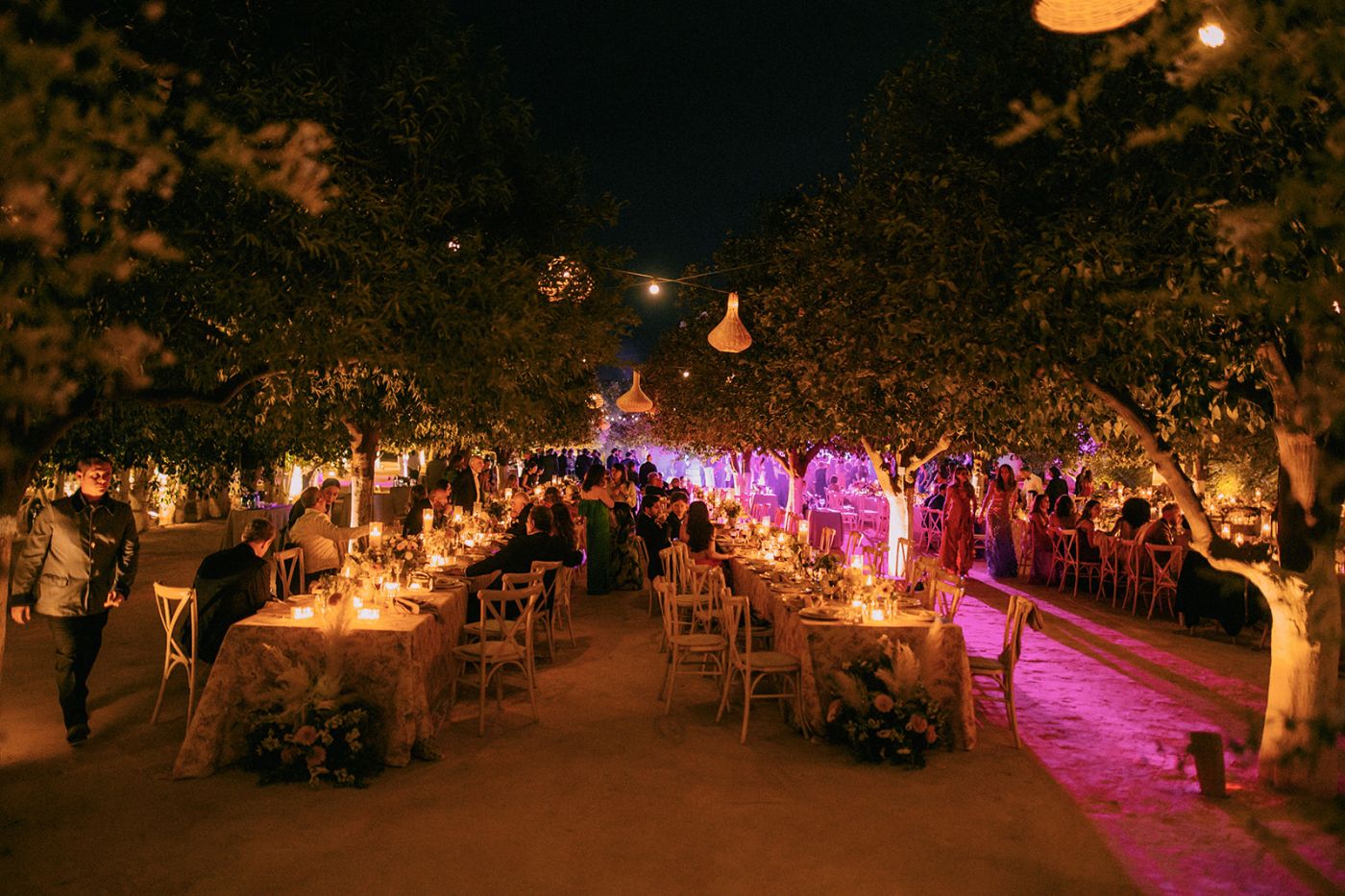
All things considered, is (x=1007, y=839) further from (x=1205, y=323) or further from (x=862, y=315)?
(x=862, y=315)

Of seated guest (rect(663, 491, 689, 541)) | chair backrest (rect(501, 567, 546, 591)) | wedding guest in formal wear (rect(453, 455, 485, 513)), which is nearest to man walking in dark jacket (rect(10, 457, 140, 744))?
chair backrest (rect(501, 567, 546, 591))

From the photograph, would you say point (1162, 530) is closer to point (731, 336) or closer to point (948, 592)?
point (731, 336)

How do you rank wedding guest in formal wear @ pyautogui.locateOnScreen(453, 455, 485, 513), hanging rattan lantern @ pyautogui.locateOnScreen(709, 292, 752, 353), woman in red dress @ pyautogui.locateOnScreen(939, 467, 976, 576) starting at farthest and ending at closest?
wedding guest in formal wear @ pyautogui.locateOnScreen(453, 455, 485, 513) < woman in red dress @ pyautogui.locateOnScreen(939, 467, 976, 576) < hanging rattan lantern @ pyautogui.locateOnScreen(709, 292, 752, 353)

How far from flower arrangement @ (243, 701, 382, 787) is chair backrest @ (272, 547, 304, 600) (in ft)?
9.14

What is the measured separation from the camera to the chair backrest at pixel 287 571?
8.41 metres

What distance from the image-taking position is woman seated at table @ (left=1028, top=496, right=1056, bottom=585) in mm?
14531

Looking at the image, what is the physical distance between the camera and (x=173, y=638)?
6824mm

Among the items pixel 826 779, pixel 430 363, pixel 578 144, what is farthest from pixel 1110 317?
pixel 578 144

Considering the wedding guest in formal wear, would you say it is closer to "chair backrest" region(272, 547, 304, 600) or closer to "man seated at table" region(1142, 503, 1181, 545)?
"chair backrest" region(272, 547, 304, 600)

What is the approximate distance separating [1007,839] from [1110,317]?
9.10 ft

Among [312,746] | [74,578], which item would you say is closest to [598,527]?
[74,578]

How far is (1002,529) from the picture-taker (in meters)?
15.0

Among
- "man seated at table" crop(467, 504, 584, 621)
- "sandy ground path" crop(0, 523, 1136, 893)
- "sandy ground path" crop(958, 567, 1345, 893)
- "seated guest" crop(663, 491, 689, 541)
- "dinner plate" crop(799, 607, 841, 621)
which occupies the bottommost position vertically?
"sandy ground path" crop(0, 523, 1136, 893)

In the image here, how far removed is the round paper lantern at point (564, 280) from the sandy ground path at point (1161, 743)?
5.37m
